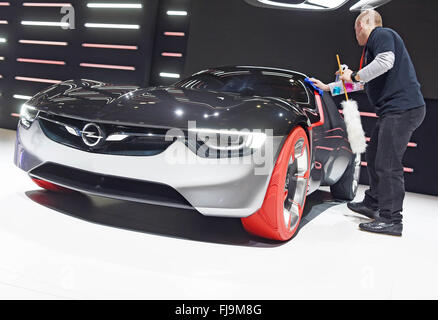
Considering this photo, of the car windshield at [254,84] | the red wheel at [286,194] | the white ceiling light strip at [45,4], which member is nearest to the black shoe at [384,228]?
the red wheel at [286,194]

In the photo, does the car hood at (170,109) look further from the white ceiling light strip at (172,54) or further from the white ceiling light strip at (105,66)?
the white ceiling light strip at (105,66)

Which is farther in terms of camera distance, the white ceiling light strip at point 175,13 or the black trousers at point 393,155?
the white ceiling light strip at point 175,13

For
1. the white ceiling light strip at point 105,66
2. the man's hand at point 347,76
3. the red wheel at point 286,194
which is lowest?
the red wheel at point 286,194

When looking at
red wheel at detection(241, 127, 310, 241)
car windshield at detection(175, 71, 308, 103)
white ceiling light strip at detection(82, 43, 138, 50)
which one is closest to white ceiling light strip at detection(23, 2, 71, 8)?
white ceiling light strip at detection(82, 43, 138, 50)

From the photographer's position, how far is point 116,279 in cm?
170

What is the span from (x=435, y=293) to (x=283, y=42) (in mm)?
4160

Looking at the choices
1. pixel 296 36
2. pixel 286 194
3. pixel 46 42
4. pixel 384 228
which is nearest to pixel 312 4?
pixel 296 36

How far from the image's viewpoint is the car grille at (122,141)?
6.80ft

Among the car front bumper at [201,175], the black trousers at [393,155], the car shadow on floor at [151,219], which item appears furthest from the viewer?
the black trousers at [393,155]

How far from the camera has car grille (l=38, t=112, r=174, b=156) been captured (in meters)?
2.07

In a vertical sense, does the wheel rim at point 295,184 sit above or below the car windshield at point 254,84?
below

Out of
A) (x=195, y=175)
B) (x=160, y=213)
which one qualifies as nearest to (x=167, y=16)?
(x=160, y=213)

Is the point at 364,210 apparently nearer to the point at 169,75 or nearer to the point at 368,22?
the point at 368,22
